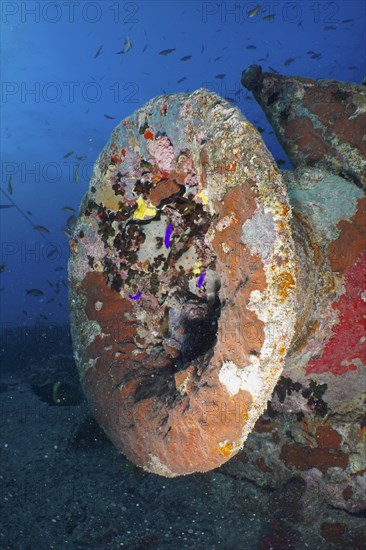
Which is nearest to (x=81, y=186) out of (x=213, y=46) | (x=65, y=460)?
(x=213, y=46)

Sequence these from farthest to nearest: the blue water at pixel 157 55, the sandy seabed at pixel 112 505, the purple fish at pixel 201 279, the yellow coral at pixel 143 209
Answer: the blue water at pixel 157 55 → the sandy seabed at pixel 112 505 → the yellow coral at pixel 143 209 → the purple fish at pixel 201 279

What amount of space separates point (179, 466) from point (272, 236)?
1697 millimetres

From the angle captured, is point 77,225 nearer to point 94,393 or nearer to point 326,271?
point 94,393

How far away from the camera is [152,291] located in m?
3.90

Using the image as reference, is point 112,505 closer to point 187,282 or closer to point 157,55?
point 187,282

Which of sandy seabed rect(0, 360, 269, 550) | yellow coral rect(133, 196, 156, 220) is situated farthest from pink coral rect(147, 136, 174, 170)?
sandy seabed rect(0, 360, 269, 550)

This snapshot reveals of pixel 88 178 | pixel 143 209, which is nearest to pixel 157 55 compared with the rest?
pixel 88 178

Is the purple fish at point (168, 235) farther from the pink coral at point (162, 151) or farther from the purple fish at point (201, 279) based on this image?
the pink coral at point (162, 151)

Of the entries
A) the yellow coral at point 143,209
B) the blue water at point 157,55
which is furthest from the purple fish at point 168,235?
the blue water at point 157,55

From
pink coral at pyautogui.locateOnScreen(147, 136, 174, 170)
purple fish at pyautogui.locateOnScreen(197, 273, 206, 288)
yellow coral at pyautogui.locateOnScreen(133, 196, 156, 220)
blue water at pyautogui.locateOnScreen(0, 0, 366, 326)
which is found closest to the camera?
pink coral at pyautogui.locateOnScreen(147, 136, 174, 170)

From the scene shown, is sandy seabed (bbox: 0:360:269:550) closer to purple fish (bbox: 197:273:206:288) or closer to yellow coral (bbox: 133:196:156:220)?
purple fish (bbox: 197:273:206:288)

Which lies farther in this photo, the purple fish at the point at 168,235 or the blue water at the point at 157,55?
the blue water at the point at 157,55

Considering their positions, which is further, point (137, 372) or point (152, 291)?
point (152, 291)

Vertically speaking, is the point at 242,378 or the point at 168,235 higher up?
the point at 242,378
